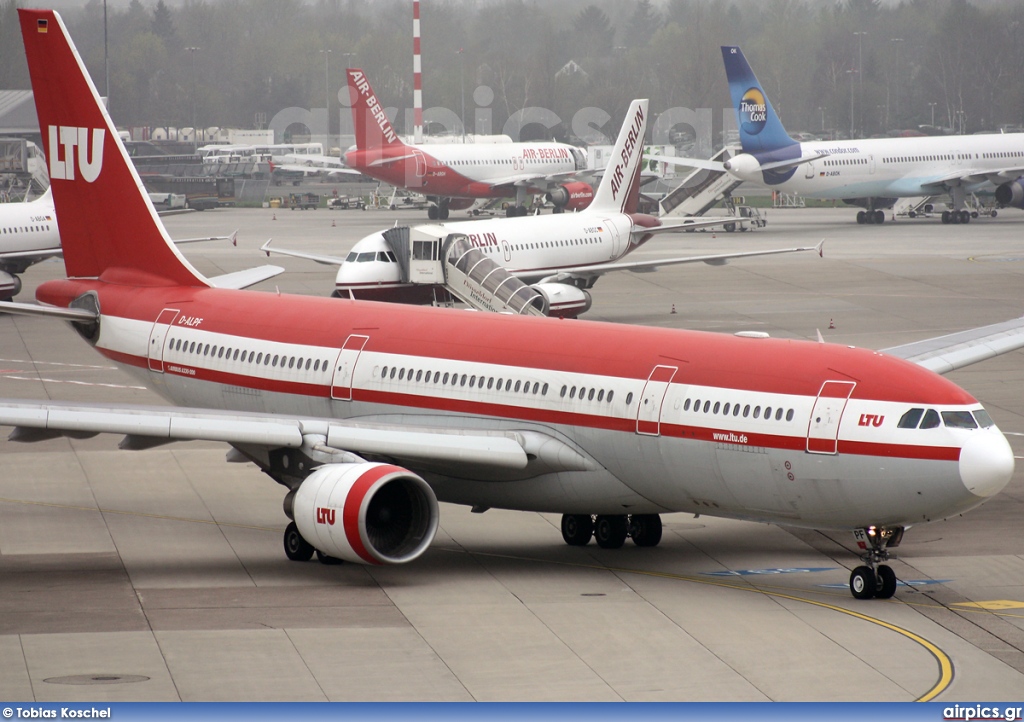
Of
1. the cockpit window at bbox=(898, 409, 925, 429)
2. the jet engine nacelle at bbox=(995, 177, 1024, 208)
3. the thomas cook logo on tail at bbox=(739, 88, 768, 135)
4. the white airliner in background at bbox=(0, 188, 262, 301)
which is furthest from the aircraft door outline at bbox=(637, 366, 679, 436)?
the jet engine nacelle at bbox=(995, 177, 1024, 208)

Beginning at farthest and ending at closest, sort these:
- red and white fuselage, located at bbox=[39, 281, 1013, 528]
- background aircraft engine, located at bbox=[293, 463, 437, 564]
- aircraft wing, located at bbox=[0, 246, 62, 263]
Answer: aircraft wing, located at bbox=[0, 246, 62, 263]
background aircraft engine, located at bbox=[293, 463, 437, 564]
red and white fuselage, located at bbox=[39, 281, 1013, 528]

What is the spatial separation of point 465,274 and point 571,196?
2185 inches

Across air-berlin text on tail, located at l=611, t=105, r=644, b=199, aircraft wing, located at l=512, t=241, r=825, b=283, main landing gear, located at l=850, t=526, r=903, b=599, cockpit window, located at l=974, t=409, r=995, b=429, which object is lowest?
main landing gear, located at l=850, t=526, r=903, b=599

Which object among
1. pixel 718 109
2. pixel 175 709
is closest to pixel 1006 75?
pixel 718 109

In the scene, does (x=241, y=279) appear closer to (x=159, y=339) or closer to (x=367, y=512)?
(x=159, y=339)

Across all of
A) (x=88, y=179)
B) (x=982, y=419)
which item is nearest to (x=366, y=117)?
(x=88, y=179)

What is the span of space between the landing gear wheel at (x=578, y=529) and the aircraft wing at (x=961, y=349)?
6.38m

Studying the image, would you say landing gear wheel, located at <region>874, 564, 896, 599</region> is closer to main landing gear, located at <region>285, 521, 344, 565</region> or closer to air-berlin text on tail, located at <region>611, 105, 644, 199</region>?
main landing gear, located at <region>285, 521, 344, 565</region>

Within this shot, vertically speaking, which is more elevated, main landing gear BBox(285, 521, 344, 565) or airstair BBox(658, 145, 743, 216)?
airstair BBox(658, 145, 743, 216)

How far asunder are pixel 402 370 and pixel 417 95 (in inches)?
4068

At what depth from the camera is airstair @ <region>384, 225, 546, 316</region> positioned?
44.8m

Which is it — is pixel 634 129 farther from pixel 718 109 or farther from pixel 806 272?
pixel 718 109

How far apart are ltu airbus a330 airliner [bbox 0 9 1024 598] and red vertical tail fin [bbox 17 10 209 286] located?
79 cm

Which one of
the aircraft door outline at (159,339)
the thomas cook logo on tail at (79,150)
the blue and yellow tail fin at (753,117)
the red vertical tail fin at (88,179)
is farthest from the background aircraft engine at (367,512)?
the blue and yellow tail fin at (753,117)
